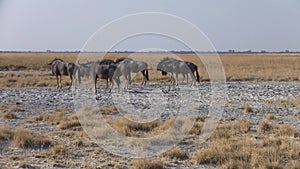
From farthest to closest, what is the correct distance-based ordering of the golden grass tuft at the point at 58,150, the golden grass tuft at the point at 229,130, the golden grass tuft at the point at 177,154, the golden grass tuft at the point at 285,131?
the golden grass tuft at the point at 285,131 → the golden grass tuft at the point at 229,130 → the golden grass tuft at the point at 58,150 → the golden grass tuft at the point at 177,154

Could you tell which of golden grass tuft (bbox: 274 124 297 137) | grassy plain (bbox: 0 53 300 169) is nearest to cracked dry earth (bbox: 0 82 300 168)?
grassy plain (bbox: 0 53 300 169)

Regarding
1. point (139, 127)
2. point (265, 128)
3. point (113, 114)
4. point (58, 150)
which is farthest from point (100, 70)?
point (58, 150)

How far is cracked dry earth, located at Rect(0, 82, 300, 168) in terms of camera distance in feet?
28.5

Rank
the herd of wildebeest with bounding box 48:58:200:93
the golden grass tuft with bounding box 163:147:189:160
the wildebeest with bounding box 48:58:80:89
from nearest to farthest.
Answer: the golden grass tuft with bounding box 163:147:189:160, the herd of wildebeest with bounding box 48:58:200:93, the wildebeest with bounding box 48:58:80:89

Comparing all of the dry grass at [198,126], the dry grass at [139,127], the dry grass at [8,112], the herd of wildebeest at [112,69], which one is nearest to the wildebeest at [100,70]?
the herd of wildebeest at [112,69]

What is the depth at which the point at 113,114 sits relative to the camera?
15781 millimetres

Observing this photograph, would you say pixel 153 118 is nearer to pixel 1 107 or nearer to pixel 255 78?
pixel 1 107

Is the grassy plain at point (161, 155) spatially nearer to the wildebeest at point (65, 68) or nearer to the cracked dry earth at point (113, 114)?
the cracked dry earth at point (113, 114)

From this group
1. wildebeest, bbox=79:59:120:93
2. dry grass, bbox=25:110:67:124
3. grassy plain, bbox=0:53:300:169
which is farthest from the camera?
wildebeest, bbox=79:59:120:93

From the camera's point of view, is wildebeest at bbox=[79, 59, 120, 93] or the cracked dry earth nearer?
the cracked dry earth

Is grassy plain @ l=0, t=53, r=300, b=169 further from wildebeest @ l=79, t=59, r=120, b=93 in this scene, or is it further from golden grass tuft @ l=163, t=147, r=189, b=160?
wildebeest @ l=79, t=59, r=120, b=93

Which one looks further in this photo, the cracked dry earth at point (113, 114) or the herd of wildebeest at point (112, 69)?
the herd of wildebeest at point (112, 69)

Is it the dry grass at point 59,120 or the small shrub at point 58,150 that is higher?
the dry grass at point 59,120

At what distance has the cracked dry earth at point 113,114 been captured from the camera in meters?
8.69
